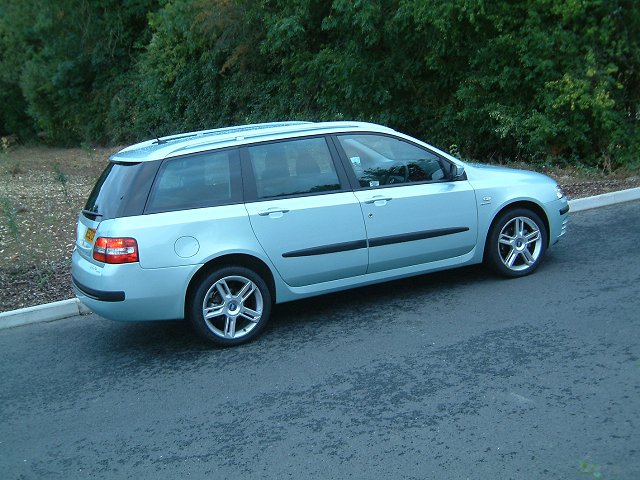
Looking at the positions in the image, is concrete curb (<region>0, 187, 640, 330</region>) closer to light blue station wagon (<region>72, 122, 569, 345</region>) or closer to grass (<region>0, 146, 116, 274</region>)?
light blue station wagon (<region>72, 122, 569, 345</region>)

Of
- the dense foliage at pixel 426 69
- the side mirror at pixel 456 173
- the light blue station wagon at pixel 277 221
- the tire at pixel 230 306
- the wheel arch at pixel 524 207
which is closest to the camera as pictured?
the light blue station wagon at pixel 277 221

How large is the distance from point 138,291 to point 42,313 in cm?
227

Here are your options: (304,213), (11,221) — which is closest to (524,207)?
(304,213)

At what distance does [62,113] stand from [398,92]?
27.8 m

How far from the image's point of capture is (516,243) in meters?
7.70

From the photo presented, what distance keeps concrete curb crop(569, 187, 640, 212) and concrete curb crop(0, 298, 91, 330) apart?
6609mm

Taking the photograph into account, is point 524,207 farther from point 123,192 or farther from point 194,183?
point 123,192

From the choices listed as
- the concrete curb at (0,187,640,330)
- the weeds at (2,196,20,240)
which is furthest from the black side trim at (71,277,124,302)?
the weeds at (2,196,20,240)

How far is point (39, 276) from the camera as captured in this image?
9.27 m

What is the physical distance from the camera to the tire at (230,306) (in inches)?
255

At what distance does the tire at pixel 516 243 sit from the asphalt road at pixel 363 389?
18 cm

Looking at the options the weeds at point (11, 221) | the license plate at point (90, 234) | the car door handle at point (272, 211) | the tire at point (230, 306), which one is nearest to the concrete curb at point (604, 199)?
the car door handle at point (272, 211)

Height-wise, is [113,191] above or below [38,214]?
above

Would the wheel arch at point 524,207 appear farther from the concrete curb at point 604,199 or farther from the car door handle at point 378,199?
the concrete curb at point 604,199
